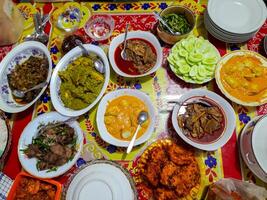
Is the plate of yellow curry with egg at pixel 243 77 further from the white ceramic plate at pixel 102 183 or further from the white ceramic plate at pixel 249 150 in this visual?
the white ceramic plate at pixel 102 183

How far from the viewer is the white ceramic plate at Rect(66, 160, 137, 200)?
161 centimetres

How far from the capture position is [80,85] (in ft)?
6.37

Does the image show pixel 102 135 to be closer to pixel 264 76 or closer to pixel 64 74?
pixel 64 74

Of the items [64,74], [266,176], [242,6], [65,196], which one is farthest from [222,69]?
[65,196]

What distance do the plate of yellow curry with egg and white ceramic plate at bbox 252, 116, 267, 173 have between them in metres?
0.14

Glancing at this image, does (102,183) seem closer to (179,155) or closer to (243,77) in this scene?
(179,155)

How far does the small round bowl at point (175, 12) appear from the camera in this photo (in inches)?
77.4

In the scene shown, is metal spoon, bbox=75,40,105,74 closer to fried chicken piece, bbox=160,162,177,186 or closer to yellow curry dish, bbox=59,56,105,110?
yellow curry dish, bbox=59,56,105,110

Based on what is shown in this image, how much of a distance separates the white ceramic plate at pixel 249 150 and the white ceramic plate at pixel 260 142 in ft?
0.07

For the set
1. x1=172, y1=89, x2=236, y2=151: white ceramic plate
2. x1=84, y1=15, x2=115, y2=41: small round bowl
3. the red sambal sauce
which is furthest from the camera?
x1=84, y1=15, x2=115, y2=41: small round bowl

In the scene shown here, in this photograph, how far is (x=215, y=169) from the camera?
179cm

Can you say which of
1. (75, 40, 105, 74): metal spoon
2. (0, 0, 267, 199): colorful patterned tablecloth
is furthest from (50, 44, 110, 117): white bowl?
(0, 0, 267, 199): colorful patterned tablecloth

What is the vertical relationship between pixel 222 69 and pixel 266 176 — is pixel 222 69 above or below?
above

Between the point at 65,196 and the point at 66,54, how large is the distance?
91cm
